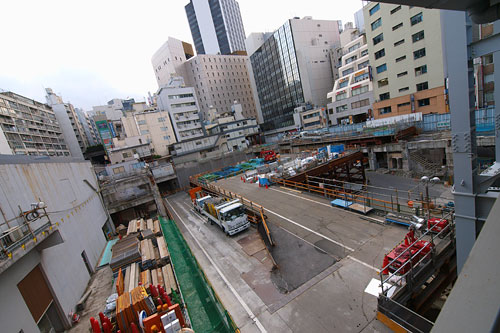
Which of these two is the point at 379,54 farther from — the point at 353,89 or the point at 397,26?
the point at 353,89

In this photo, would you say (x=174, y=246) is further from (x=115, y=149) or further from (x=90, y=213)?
(x=115, y=149)

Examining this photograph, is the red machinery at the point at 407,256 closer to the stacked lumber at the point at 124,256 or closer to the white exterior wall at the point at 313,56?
the stacked lumber at the point at 124,256

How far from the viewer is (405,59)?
3334 cm

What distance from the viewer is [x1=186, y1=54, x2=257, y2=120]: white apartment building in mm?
76938

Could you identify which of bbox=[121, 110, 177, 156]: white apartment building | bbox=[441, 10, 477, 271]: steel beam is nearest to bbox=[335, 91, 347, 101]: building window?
bbox=[121, 110, 177, 156]: white apartment building

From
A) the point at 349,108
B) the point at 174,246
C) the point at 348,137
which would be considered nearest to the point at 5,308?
the point at 174,246

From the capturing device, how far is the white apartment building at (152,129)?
160 feet

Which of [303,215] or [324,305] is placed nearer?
[324,305]

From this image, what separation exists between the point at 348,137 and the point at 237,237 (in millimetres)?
24498

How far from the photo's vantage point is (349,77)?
1869 inches

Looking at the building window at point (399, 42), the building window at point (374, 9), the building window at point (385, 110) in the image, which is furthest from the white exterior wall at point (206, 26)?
the building window at point (385, 110)

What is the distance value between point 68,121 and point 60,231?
244 ft

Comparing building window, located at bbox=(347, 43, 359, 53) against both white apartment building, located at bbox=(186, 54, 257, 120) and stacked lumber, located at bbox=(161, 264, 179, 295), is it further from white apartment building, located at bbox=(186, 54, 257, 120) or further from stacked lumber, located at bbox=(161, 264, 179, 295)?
stacked lumber, located at bbox=(161, 264, 179, 295)

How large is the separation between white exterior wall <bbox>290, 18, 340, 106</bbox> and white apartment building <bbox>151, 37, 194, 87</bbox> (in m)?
42.0
